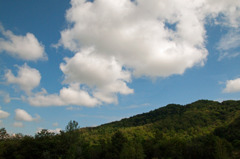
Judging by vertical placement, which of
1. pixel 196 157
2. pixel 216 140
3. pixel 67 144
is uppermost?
pixel 67 144

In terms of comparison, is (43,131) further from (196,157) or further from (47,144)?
(196,157)

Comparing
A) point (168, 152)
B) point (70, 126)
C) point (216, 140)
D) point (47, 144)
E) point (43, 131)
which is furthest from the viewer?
point (43, 131)

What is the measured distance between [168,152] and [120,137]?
27158 millimetres

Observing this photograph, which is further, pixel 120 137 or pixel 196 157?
pixel 120 137

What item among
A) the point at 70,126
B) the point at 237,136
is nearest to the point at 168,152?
the point at 70,126

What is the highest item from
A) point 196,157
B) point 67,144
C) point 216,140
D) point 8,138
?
point 8,138

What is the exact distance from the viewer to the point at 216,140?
71.6 metres

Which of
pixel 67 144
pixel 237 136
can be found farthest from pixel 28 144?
pixel 237 136

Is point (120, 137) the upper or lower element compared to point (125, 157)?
upper

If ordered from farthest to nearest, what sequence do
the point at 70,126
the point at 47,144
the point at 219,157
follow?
1. the point at 47,144
2. the point at 70,126
3. the point at 219,157

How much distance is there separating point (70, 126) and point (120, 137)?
27.8m

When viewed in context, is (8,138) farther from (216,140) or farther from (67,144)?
(216,140)

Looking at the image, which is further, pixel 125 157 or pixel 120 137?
pixel 120 137

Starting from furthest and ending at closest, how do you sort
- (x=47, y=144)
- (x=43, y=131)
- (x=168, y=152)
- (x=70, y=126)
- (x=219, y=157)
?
(x=43, y=131) < (x=47, y=144) < (x=70, y=126) < (x=168, y=152) < (x=219, y=157)
